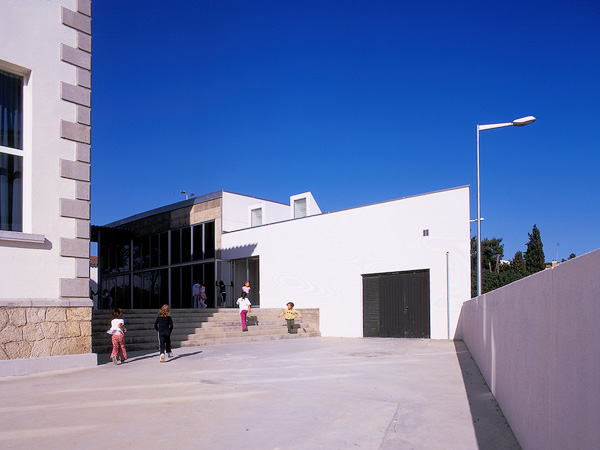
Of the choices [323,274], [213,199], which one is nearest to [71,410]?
[323,274]

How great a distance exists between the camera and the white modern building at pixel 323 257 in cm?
1855

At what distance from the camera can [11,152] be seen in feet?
33.5

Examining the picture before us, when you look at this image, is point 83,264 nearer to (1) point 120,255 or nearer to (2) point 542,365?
(2) point 542,365

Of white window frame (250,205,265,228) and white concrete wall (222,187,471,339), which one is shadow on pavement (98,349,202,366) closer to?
white concrete wall (222,187,471,339)

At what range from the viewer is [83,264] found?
10938 millimetres

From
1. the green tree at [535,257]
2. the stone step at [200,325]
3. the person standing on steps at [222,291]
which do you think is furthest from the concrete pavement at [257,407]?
the green tree at [535,257]

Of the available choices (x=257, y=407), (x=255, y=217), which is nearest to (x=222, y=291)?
(x=255, y=217)

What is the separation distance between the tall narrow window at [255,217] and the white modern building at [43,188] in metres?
17.1

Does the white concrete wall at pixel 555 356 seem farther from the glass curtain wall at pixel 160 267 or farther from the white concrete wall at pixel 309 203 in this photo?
the glass curtain wall at pixel 160 267

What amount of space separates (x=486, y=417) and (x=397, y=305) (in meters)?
13.7

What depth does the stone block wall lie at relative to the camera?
9.52 m

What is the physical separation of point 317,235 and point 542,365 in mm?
18726

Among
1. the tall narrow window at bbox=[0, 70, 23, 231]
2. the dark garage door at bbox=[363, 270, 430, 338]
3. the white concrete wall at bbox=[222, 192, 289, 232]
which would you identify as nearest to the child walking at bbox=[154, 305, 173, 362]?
the tall narrow window at bbox=[0, 70, 23, 231]

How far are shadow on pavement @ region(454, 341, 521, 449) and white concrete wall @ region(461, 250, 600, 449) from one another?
0.13 meters
